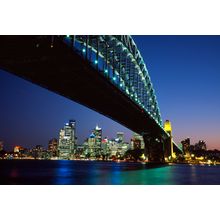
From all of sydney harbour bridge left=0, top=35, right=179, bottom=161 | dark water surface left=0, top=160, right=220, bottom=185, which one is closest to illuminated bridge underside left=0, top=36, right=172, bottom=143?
sydney harbour bridge left=0, top=35, right=179, bottom=161

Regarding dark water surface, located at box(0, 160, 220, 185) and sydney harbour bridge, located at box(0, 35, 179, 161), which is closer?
sydney harbour bridge, located at box(0, 35, 179, 161)

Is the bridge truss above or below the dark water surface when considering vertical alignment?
above

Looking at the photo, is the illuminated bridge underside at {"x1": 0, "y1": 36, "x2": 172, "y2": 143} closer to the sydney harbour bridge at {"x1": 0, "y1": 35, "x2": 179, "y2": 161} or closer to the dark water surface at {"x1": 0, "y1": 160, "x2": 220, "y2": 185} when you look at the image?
the sydney harbour bridge at {"x1": 0, "y1": 35, "x2": 179, "y2": 161}

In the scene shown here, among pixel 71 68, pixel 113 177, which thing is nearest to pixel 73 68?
pixel 71 68

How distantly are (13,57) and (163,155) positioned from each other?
49.8 m

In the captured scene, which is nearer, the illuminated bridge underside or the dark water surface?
the illuminated bridge underside

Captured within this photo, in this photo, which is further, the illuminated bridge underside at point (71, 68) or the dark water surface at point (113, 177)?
the dark water surface at point (113, 177)

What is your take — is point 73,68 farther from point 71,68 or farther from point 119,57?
point 119,57

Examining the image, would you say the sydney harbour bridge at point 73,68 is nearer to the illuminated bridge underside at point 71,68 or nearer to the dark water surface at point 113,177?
the illuminated bridge underside at point 71,68

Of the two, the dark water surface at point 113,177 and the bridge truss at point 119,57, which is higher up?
the bridge truss at point 119,57

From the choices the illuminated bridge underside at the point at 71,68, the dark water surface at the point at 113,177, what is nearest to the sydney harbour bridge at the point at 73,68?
the illuminated bridge underside at the point at 71,68

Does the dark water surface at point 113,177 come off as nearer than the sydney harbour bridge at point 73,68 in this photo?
No
